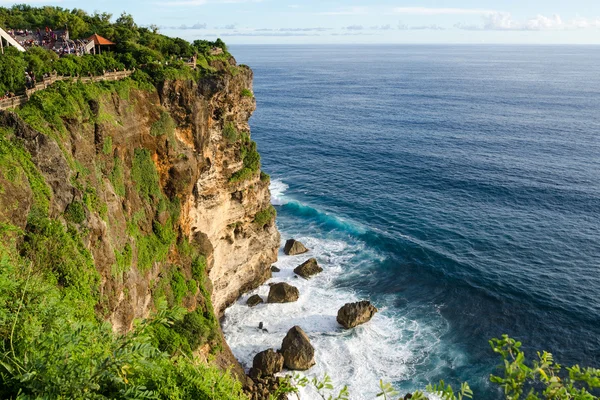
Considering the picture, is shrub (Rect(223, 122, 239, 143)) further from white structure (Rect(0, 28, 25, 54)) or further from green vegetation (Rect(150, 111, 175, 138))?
white structure (Rect(0, 28, 25, 54))

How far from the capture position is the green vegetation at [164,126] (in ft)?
127

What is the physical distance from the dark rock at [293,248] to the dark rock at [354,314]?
48.4 feet

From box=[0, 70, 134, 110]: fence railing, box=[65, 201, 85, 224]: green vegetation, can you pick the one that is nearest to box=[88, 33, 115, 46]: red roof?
box=[0, 70, 134, 110]: fence railing

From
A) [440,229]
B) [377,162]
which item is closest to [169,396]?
[440,229]

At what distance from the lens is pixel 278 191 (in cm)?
7838

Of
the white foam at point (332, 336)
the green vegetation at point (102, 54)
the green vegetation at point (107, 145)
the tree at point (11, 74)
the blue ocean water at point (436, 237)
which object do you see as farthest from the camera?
the blue ocean water at point (436, 237)

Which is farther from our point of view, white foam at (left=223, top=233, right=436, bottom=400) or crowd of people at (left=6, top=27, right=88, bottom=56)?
crowd of people at (left=6, top=27, right=88, bottom=56)

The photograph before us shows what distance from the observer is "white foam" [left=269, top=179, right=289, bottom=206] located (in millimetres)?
75188

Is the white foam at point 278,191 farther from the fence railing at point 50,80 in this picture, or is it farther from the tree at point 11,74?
the tree at point 11,74

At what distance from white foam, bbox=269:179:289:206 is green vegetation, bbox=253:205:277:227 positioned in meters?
18.5

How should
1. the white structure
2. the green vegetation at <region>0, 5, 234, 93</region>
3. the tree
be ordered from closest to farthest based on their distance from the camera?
the tree
the green vegetation at <region>0, 5, 234, 93</region>
the white structure

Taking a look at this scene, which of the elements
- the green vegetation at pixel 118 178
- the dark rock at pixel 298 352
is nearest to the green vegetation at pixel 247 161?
the green vegetation at pixel 118 178

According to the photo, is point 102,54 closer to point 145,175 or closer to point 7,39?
point 7,39

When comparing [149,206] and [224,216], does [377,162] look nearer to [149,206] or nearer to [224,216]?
[224,216]
